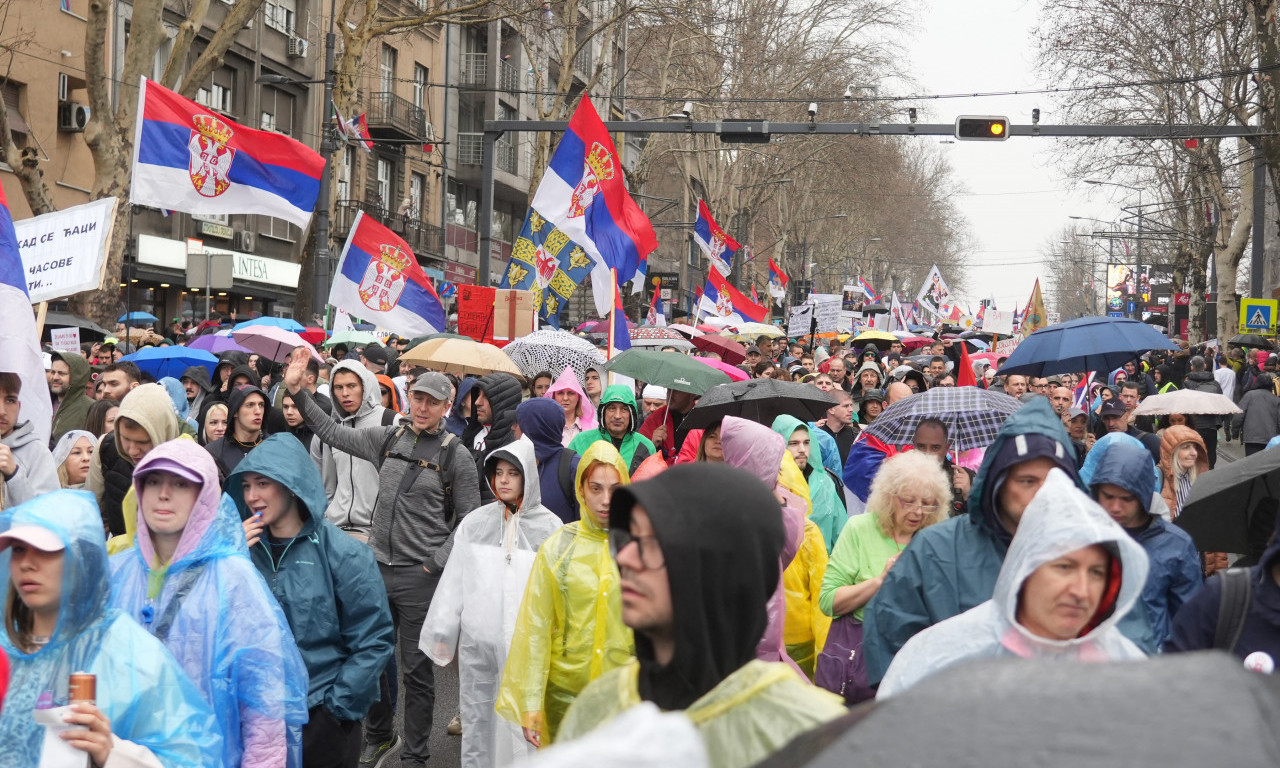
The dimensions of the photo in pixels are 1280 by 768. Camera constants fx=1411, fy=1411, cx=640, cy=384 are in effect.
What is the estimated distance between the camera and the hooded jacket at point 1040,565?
9.71 ft

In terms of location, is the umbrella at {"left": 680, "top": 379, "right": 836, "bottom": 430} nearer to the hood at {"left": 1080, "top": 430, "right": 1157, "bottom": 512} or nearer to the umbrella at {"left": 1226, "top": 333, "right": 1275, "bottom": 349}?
the hood at {"left": 1080, "top": 430, "right": 1157, "bottom": 512}

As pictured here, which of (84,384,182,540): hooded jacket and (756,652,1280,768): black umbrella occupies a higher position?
(756,652,1280,768): black umbrella

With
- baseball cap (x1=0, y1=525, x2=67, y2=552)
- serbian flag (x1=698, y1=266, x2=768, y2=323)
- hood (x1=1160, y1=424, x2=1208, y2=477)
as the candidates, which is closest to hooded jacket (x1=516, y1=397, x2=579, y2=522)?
hood (x1=1160, y1=424, x2=1208, y2=477)

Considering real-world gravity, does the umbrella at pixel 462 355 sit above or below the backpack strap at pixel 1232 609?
above

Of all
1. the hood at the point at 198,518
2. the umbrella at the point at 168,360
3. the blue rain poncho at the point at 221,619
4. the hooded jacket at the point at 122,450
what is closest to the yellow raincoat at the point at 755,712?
the blue rain poncho at the point at 221,619

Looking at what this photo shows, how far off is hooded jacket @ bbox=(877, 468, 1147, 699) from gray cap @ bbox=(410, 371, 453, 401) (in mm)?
4079

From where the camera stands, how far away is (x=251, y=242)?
34.1m

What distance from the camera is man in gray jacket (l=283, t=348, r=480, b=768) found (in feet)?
22.4

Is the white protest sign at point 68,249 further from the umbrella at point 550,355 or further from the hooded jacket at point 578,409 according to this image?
the umbrella at point 550,355

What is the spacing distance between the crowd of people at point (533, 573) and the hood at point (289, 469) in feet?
0.05

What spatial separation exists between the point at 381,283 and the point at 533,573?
915cm

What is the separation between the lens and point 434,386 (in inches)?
273

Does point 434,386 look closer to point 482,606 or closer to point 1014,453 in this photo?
point 482,606

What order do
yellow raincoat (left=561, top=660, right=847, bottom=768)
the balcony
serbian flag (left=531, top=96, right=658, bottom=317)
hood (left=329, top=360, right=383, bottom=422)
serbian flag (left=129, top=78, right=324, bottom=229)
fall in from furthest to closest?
1. the balcony
2. serbian flag (left=531, top=96, right=658, bottom=317)
3. serbian flag (left=129, top=78, right=324, bottom=229)
4. hood (left=329, top=360, right=383, bottom=422)
5. yellow raincoat (left=561, top=660, right=847, bottom=768)
